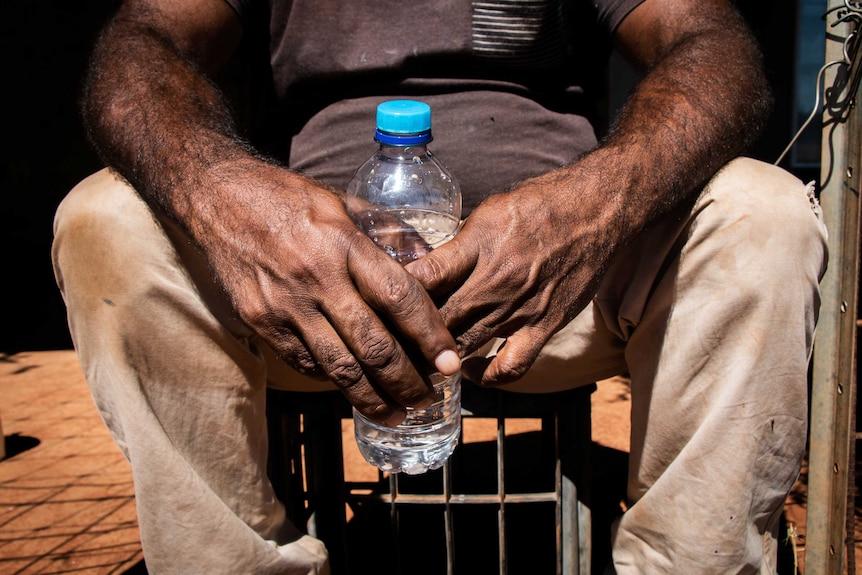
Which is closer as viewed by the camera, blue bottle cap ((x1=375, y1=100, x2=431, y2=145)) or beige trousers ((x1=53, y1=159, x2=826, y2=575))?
blue bottle cap ((x1=375, y1=100, x2=431, y2=145))

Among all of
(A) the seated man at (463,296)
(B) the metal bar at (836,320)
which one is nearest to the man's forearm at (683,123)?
(A) the seated man at (463,296)

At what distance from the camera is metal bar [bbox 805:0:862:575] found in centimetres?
198

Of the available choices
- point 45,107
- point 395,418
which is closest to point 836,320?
point 395,418

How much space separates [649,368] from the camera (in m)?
1.75

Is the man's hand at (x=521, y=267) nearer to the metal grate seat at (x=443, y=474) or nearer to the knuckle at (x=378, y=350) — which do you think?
the knuckle at (x=378, y=350)

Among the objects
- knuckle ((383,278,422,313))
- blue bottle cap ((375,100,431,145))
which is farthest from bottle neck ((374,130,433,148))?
knuckle ((383,278,422,313))

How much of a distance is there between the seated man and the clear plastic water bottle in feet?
0.39

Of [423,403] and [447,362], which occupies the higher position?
[447,362]

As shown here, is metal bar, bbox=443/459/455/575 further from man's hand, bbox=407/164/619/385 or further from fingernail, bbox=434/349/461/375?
fingernail, bbox=434/349/461/375

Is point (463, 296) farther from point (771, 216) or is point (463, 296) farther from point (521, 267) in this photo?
point (771, 216)

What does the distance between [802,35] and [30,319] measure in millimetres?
7080

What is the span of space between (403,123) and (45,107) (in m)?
6.98

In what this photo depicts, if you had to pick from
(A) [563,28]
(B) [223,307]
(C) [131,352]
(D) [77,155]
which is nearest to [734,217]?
(A) [563,28]

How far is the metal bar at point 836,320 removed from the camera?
198 cm
